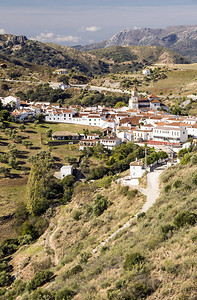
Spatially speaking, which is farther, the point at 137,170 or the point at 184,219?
the point at 137,170

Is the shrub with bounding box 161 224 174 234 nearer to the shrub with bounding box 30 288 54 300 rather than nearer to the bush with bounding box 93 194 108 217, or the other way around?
the shrub with bounding box 30 288 54 300

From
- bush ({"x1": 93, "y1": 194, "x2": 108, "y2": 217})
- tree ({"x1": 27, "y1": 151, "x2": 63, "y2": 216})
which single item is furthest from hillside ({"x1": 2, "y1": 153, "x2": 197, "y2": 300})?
tree ({"x1": 27, "y1": 151, "x2": 63, "y2": 216})

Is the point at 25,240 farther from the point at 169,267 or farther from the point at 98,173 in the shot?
the point at 169,267

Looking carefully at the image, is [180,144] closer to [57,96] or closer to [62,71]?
[57,96]

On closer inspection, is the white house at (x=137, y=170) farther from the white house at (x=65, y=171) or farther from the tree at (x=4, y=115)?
the tree at (x=4, y=115)

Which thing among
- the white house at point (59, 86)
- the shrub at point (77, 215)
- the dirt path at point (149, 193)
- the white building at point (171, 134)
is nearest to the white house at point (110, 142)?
the white building at point (171, 134)

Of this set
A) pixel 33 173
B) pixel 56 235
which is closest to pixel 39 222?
pixel 56 235

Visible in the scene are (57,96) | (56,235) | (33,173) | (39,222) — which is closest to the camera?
(56,235)

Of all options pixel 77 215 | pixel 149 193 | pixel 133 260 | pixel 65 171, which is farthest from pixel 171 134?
pixel 133 260
